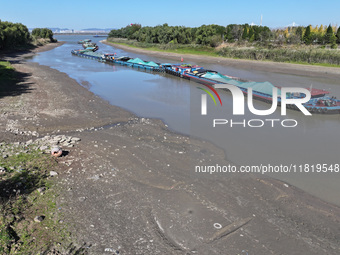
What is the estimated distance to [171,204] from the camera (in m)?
8.72

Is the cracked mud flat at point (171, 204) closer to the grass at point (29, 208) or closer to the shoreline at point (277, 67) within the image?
the grass at point (29, 208)

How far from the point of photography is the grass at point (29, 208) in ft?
22.0

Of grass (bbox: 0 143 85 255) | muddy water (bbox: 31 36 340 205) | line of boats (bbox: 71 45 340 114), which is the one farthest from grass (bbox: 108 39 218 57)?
grass (bbox: 0 143 85 255)

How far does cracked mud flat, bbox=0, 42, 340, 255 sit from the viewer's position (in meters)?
7.14

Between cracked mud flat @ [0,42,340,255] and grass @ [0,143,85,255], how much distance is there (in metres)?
0.39

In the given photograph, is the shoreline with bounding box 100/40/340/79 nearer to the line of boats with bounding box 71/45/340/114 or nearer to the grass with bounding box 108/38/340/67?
the grass with bounding box 108/38/340/67

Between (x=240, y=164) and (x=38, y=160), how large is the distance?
8.09 m

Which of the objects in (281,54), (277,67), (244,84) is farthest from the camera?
(281,54)

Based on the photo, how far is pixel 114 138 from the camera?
14.0m

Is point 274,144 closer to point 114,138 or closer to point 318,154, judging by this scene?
point 318,154

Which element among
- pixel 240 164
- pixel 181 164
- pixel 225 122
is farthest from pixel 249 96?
pixel 181 164

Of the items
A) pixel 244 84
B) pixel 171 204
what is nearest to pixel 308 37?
pixel 244 84

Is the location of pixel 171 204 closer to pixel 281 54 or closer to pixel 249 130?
pixel 249 130

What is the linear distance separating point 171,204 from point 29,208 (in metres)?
4.06
